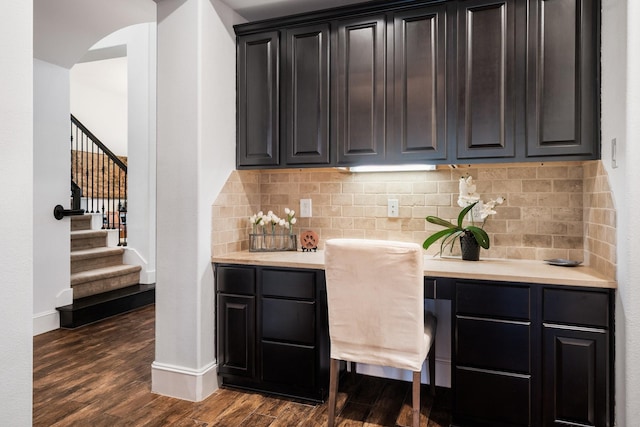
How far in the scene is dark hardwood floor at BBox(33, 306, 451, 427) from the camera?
2.37 metres

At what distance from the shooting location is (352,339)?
217cm

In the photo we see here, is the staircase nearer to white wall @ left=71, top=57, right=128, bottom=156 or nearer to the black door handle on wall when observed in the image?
the black door handle on wall

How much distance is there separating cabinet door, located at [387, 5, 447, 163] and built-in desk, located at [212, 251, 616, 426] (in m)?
0.73

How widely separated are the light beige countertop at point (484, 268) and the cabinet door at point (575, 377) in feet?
0.81

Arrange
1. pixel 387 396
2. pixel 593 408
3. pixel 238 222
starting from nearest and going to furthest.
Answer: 1. pixel 593 408
2. pixel 387 396
3. pixel 238 222

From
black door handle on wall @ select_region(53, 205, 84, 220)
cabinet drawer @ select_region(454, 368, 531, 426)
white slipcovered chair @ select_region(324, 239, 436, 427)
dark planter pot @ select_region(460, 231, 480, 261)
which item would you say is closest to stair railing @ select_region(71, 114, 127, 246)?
black door handle on wall @ select_region(53, 205, 84, 220)

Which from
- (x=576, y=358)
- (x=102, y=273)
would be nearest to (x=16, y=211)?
(x=576, y=358)

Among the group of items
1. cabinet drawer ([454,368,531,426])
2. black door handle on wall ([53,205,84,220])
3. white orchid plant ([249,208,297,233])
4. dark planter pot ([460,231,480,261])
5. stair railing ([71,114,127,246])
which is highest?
stair railing ([71,114,127,246])

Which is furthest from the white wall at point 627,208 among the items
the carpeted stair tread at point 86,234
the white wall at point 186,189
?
the carpeted stair tread at point 86,234

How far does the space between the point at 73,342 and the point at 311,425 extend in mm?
2527

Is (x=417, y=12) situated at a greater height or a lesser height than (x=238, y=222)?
greater

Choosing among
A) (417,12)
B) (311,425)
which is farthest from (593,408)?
(417,12)

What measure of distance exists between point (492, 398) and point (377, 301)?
0.80 meters

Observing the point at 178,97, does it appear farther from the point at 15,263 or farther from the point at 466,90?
the point at 466,90
